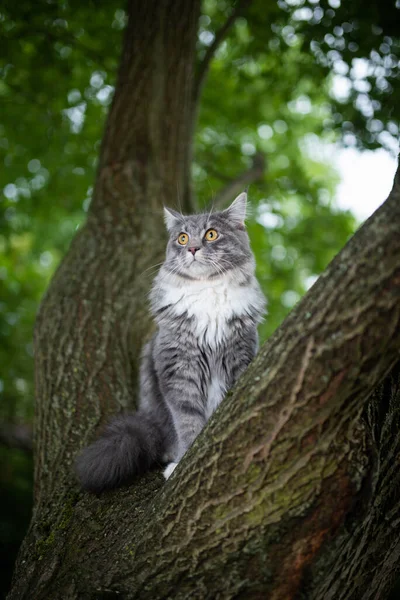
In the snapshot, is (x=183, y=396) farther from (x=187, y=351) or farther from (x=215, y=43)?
(x=215, y=43)

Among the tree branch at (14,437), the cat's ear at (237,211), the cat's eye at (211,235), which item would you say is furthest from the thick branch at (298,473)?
the tree branch at (14,437)

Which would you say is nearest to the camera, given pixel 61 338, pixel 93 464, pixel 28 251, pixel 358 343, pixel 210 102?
pixel 358 343

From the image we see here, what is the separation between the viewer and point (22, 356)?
6.27m

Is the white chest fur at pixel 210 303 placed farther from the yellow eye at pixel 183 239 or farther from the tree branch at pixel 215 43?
the tree branch at pixel 215 43

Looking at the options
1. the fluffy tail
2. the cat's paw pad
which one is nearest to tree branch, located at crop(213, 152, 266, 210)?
the fluffy tail

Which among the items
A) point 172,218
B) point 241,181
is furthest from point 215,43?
point 172,218

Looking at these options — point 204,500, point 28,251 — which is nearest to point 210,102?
point 28,251

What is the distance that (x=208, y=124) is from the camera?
6.65 meters

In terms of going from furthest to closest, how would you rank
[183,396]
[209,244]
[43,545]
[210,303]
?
[209,244] < [210,303] < [183,396] < [43,545]

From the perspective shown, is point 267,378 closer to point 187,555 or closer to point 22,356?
point 187,555

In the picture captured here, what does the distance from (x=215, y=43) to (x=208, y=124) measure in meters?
1.58

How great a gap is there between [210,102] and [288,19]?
1.82 meters

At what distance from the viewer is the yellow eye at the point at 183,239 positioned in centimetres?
316

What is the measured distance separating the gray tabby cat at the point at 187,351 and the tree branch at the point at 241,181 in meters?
2.02
